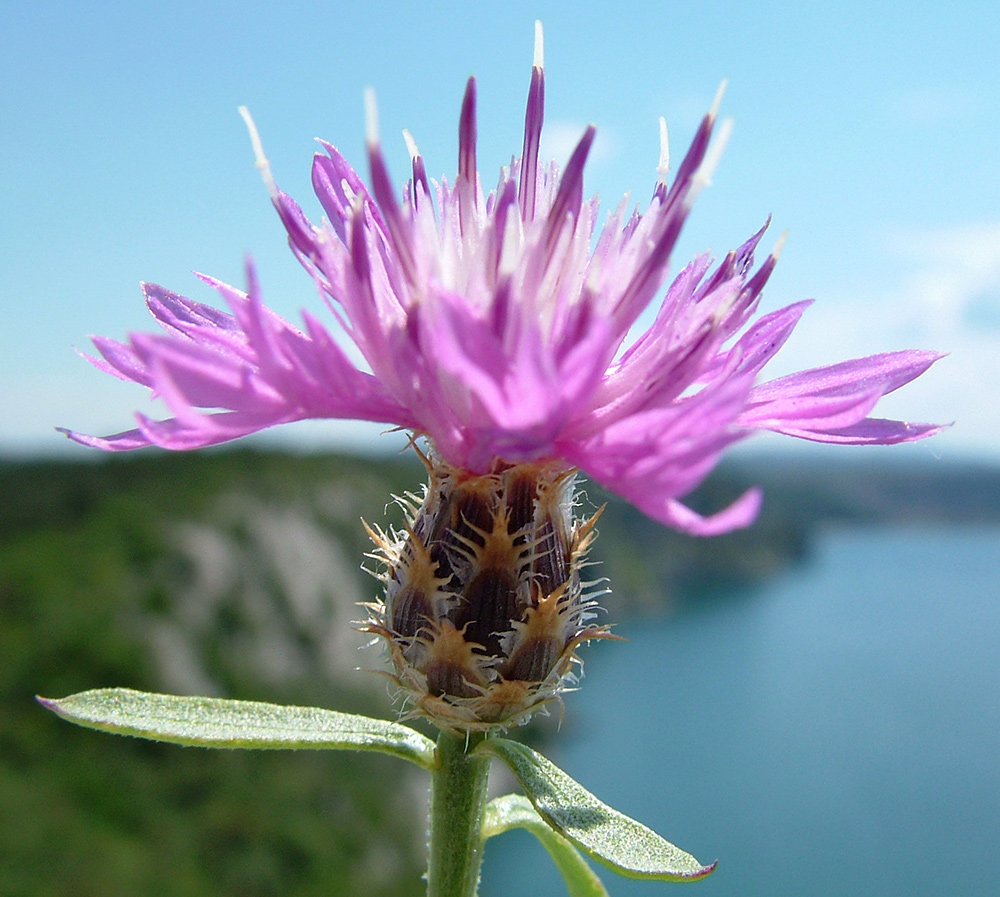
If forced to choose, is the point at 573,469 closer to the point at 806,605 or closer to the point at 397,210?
the point at 397,210

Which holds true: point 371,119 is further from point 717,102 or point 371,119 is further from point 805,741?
point 805,741

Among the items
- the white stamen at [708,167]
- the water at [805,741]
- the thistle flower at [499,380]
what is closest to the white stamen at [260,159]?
the thistle flower at [499,380]

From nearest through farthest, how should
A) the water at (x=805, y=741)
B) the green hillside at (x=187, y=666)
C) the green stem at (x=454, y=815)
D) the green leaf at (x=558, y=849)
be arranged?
the green stem at (x=454, y=815) → the green leaf at (x=558, y=849) → the green hillside at (x=187, y=666) → the water at (x=805, y=741)

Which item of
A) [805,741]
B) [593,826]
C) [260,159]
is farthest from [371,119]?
[805,741]

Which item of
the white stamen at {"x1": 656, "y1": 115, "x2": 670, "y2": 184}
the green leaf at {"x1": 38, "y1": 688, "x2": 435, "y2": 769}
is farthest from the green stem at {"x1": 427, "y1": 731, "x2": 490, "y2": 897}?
Result: the white stamen at {"x1": 656, "y1": 115, "x2": 670, "y2": 184}

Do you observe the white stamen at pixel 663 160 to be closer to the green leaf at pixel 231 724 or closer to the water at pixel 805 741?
the green leaf at pixel 231 724

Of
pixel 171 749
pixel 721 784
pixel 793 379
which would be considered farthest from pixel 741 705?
pixel 793 379
